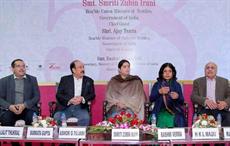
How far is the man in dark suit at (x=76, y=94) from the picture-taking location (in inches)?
252

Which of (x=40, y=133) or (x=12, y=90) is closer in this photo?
(x=40, y=133)

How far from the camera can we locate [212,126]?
490 cm

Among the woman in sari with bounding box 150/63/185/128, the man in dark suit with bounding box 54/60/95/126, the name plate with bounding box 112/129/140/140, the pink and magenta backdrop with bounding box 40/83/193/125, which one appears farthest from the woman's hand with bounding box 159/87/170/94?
the name plate with bounding box 112/129/140/140

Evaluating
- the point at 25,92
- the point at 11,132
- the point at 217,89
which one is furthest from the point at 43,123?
the point at 217,89

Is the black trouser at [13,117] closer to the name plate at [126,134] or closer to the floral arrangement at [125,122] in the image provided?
the floral arrangement at [125,122]

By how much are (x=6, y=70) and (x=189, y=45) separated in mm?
2915

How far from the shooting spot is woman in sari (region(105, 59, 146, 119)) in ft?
21.1

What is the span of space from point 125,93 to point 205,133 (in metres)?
2.09

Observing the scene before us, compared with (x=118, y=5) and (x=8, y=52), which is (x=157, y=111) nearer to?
(x=118, y=5)

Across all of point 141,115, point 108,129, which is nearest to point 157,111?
point 141,115

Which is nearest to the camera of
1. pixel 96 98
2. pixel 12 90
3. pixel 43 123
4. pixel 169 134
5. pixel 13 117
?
pixel 169 134

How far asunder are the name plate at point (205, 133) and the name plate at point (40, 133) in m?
1.51

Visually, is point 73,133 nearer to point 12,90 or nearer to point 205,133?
point 205,133

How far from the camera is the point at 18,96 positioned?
21.3ft
